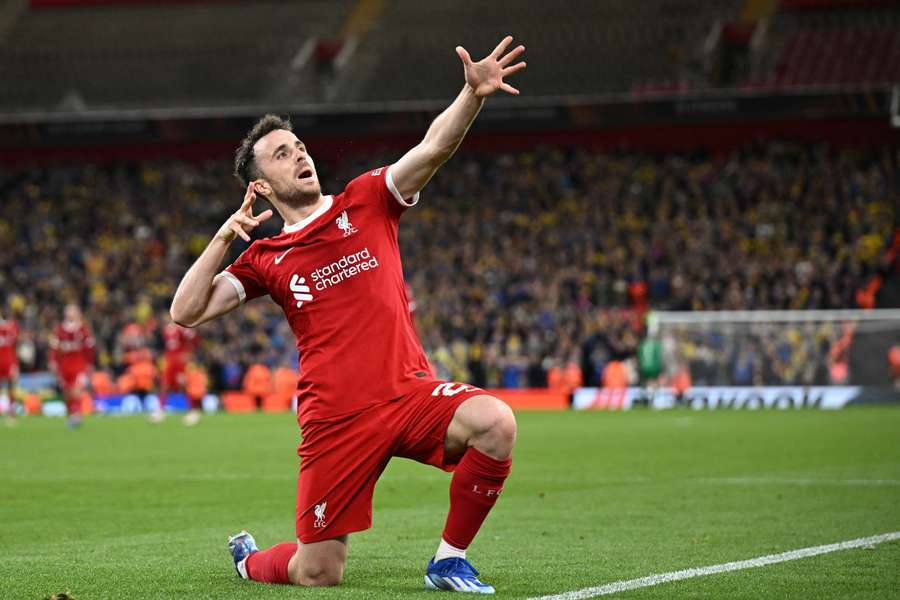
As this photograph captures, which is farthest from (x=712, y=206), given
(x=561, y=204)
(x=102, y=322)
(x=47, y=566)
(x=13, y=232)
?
(x=47, y=566)

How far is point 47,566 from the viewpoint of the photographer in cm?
706

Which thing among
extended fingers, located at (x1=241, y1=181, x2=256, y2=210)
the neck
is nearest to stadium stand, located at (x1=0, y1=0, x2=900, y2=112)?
the neck

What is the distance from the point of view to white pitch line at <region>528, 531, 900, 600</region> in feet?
19.0

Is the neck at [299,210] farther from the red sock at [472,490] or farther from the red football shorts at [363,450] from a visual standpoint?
the red sock at [472,490]

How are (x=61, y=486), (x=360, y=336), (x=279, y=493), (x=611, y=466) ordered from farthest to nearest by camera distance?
(x=611, y=466) → (x=61, y=486) → (x=279, y=493) → (x=360, y=336)

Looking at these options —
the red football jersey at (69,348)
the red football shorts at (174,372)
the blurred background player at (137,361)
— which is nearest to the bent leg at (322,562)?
the red football jersey at (69,348)

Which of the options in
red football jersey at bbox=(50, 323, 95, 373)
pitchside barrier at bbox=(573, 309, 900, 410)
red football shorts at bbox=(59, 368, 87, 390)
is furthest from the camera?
pitchside barrier at bbox=(573, 309, 900, 410)

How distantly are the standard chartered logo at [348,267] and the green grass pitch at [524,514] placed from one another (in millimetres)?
1436

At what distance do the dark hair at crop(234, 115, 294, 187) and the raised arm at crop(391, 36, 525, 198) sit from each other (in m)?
0.82

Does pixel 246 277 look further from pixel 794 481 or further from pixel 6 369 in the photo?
pixel 6 369

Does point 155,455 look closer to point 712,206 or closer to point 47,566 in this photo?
point 47,566

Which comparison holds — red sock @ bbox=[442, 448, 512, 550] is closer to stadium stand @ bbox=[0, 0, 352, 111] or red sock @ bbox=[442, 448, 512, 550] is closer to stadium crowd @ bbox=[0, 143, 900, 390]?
stadium crowd @ bbox=[0, 143, 900, 390]

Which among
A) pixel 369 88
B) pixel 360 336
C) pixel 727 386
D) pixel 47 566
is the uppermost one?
pixel 369 88

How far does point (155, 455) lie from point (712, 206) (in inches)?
849
